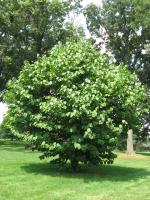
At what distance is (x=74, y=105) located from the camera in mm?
16672

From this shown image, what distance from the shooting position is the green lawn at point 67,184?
43.8ft

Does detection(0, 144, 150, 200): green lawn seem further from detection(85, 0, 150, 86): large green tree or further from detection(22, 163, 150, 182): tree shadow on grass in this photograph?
detection(85, 0, 150, 86): large green tree

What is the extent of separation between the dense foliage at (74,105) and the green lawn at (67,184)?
0.97 m

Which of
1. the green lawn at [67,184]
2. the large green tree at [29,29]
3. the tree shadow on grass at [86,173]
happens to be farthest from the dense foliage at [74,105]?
the large green tree at [29,29]

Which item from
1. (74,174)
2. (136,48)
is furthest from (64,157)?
(136,48)

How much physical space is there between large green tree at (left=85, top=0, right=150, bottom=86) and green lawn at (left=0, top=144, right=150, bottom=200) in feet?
85.6

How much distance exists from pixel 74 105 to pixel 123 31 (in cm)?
2979

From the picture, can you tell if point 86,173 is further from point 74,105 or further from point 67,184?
point 74,105

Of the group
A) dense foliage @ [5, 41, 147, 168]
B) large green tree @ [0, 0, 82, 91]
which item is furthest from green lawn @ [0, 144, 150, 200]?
large green tree @ [0, 0, 82, 91]

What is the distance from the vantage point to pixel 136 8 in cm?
4222

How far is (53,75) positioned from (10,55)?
2652 cm

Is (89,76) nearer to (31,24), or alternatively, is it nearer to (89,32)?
(31,24)

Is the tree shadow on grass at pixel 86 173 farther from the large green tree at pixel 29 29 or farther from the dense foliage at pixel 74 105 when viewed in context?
the large green tree at pixel 29 29

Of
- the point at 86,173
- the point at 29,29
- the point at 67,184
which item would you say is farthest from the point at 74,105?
the point at 29,29
